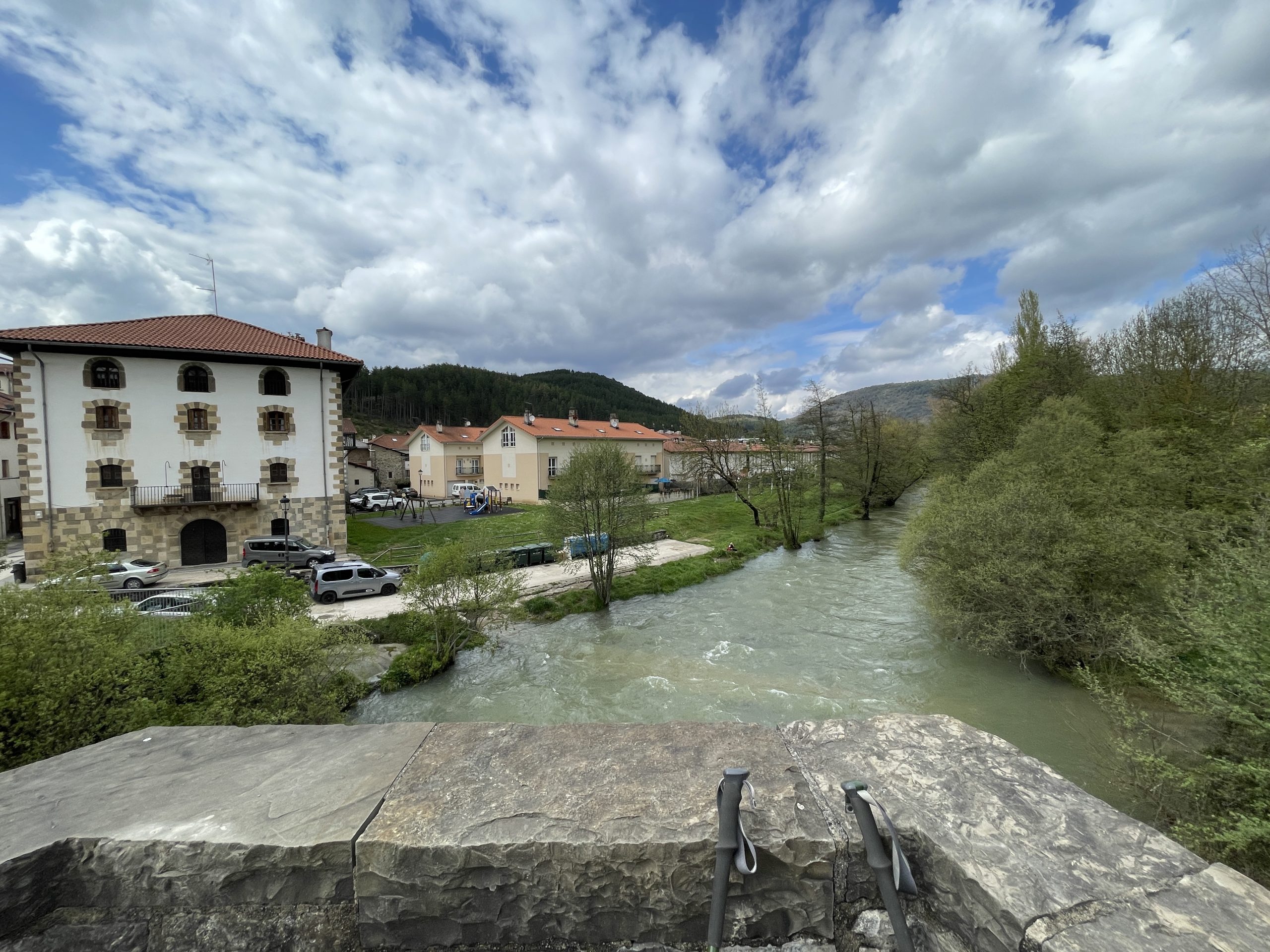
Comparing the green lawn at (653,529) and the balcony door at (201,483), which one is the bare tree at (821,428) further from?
the balcony door at (201,483)

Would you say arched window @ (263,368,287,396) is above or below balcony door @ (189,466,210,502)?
above

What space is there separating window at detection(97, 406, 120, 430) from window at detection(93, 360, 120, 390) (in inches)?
28.9

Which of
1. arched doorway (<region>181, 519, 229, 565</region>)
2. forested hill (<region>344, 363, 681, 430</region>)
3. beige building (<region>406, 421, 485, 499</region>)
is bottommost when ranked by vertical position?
arched doorway (<region>181, 519, 229, 565</region>)

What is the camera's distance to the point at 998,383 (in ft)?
71.4

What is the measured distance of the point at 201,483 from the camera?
19.1 m

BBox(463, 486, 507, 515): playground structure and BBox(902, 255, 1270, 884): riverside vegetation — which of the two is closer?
BBox(902, 255, 1270, 884): riverside vegetation

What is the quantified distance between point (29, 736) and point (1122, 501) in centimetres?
1703

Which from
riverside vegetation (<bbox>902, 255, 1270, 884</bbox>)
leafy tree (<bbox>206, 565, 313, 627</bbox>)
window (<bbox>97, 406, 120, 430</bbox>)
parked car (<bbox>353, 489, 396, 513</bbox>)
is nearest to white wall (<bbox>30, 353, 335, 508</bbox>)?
window (<bbox>97, 406, 120, 430</bbox>)

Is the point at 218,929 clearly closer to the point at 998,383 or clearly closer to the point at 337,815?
the point at 337,815

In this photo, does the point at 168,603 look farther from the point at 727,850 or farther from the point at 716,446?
the point at 716,446

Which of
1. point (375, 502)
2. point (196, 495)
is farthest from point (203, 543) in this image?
point (375, 502)

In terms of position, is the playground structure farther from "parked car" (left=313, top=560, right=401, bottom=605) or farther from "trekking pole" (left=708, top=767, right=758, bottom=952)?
"trekking pole" (left=708, top=767, right=758, bottom=952)

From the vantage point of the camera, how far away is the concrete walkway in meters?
14.5

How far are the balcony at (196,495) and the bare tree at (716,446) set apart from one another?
2318cm
